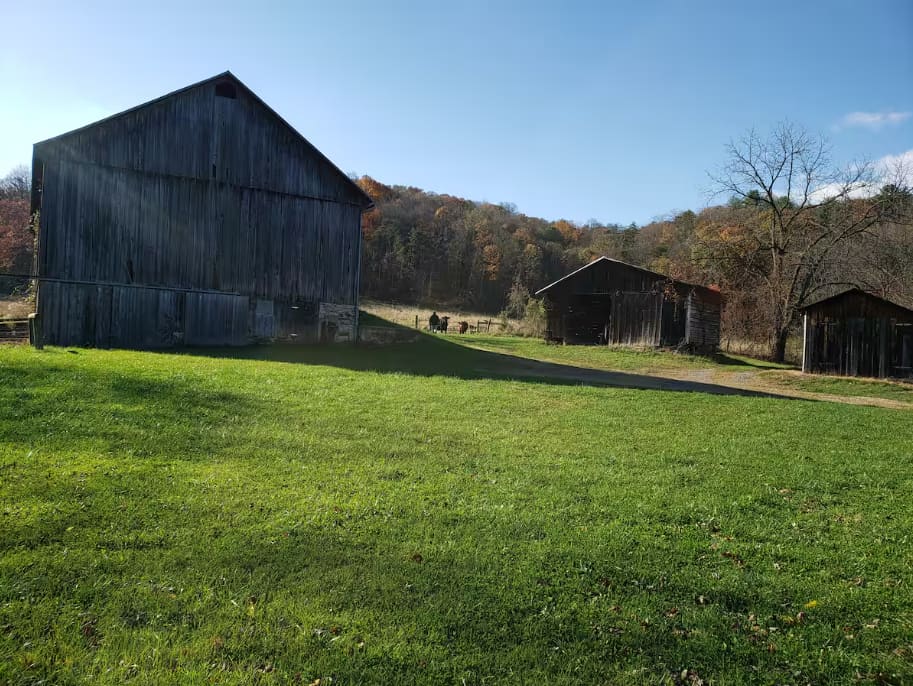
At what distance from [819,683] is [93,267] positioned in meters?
24.5

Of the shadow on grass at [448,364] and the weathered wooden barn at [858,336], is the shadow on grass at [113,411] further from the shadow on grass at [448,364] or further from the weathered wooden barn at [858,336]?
the weathered wooden barn at [858,336]

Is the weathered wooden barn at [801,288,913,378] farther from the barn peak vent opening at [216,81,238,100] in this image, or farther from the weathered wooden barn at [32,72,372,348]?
the barn peak vent opening at [216,81,238,100]

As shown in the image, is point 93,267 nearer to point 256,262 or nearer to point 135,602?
point 256,262

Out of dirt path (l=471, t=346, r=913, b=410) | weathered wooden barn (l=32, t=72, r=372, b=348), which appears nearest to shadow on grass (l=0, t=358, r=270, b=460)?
weathered wooden barn (l=32, t=72, r=372, b=348)

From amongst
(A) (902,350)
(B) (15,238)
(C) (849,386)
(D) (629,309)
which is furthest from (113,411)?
(B) (15,238)

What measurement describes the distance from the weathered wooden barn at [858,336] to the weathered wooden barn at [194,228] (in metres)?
19.9

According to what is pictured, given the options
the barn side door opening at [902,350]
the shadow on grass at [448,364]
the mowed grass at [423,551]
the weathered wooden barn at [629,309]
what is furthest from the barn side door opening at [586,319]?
the mowed grass at [423,551]

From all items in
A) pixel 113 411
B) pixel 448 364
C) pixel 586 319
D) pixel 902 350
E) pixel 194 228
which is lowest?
pixel 113 411

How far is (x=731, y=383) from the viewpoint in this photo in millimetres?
23469

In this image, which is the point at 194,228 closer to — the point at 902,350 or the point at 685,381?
the point at 685,381

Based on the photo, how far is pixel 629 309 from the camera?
3550 centimetres

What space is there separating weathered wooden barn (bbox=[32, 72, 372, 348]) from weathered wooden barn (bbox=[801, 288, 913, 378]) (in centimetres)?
1989

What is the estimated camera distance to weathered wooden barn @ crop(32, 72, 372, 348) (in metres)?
21.8

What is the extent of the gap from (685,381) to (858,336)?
821cm
